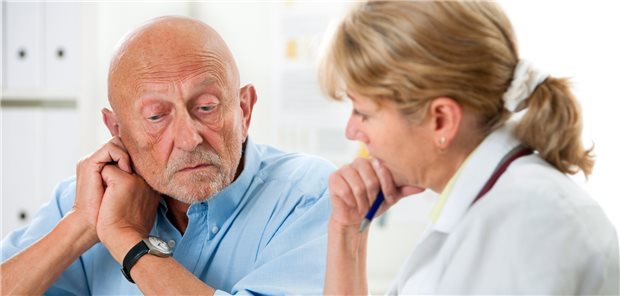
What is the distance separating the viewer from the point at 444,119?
1.19 meters

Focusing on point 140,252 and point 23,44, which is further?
point 23,44

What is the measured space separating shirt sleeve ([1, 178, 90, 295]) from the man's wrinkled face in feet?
0.96

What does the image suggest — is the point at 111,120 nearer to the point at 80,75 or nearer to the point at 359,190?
the point at 359,190

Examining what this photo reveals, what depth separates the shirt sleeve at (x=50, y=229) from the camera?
5.71 ft

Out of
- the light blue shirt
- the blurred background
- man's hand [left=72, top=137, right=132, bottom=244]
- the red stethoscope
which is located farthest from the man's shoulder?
the blurred background

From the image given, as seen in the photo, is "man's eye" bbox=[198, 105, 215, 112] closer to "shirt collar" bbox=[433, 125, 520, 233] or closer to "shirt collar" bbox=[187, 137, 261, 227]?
"shirt collar" bbox=[187, 137, 261, 227]

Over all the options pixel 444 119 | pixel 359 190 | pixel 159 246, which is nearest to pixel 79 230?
pixel 159 246

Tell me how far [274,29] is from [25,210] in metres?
1.49

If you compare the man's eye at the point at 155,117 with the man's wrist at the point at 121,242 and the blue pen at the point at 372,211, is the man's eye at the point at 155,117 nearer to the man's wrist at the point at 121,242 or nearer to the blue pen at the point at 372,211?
the man's wrist at the point at 121,242

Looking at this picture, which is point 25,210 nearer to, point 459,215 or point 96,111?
point 96,111

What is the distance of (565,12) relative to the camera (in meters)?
2.89

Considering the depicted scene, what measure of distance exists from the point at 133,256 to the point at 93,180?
23cm

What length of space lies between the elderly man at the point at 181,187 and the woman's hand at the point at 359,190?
0.20 meters

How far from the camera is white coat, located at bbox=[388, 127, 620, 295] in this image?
1065 mm
